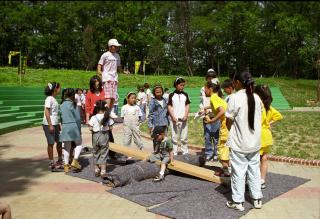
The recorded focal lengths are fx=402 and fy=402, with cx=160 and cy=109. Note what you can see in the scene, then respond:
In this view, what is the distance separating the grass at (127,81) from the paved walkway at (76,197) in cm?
1366

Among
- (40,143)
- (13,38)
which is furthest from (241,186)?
(40,143)

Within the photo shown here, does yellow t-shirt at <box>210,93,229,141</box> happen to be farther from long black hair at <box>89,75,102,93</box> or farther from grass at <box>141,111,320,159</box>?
grass at <box>141,111,320,159</box>

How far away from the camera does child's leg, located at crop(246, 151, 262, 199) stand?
522 cm

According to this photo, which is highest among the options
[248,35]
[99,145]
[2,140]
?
[248,35]

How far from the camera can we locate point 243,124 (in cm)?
507

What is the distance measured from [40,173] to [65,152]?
2.10 ft

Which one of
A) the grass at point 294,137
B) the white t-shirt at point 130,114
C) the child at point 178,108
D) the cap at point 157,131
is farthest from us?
the grass at point 294,137

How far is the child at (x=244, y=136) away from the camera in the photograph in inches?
199

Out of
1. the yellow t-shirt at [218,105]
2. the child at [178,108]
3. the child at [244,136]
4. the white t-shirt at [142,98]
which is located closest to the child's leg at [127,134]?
the child at [178,108]

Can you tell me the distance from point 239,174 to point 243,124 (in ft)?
2.16

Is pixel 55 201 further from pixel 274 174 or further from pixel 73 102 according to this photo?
pixel 274 174

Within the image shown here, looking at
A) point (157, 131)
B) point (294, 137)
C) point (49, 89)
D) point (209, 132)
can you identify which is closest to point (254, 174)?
point (157, 131)

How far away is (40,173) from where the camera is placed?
302 inches

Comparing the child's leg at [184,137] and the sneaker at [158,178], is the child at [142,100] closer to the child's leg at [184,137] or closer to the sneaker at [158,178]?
the child's leg at [184,137]
